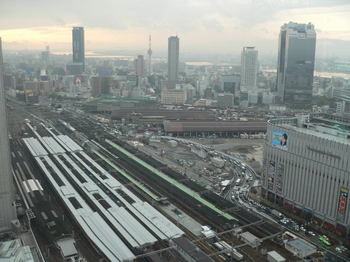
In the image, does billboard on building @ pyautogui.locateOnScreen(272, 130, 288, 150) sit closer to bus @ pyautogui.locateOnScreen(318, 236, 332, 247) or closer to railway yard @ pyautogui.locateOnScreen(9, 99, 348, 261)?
railway yard @ pyautogui.locateOnScreen(9, 99, 348, 261)

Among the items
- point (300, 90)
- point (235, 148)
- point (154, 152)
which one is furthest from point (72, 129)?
point (300, 90)

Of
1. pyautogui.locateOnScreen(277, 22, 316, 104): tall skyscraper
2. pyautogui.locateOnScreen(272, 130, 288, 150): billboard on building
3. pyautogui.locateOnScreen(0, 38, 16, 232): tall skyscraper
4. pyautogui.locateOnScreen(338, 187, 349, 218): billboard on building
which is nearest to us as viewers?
pyautogui.locateOnScreen(0, 38, 16, 232): tall skyscraper

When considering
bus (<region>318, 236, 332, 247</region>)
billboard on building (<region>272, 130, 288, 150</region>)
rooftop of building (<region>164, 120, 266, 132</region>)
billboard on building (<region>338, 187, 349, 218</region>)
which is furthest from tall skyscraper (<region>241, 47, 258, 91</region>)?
bus (<region>318, 236, 332, 247</region>)

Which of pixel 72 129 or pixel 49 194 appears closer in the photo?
pixel 49 194

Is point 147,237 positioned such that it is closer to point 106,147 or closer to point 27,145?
point 106,147

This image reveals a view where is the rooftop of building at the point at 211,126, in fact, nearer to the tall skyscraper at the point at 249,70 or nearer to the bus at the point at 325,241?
the bus at the point at 325,241

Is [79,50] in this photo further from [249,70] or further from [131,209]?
[131,209]
